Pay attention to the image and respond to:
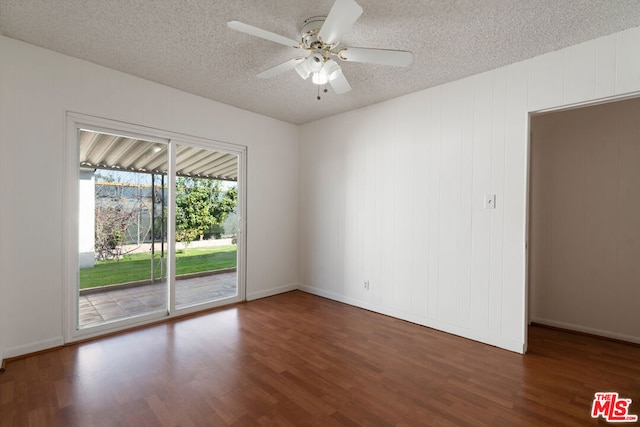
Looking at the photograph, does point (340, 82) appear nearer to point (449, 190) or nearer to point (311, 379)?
point (449, 190)

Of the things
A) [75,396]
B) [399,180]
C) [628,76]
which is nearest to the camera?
[75,396]

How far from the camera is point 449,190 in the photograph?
3268 millimetres

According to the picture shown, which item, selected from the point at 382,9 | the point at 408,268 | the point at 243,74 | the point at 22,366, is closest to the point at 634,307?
the point at 408,268

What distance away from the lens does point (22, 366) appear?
7.98 feet

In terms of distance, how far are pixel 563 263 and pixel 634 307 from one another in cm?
69

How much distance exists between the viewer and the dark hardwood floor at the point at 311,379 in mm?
1890

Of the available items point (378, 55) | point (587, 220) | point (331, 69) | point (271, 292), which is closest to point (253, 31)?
point (331, 69)

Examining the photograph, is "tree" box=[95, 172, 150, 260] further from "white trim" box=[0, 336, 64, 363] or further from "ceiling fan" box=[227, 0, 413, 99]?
"ceiling fan" box=[227, 0, 413, 99]

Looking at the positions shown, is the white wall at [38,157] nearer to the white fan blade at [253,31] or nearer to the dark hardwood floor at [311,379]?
the dark hardwood floor at [311,379]

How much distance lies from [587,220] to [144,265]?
17.1 feet

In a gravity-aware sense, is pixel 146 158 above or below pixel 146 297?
above

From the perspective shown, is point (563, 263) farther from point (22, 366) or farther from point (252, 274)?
point (22, 366)

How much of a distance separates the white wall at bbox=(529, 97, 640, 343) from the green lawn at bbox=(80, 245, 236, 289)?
408 cm

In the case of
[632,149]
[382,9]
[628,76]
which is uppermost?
[382,9]
